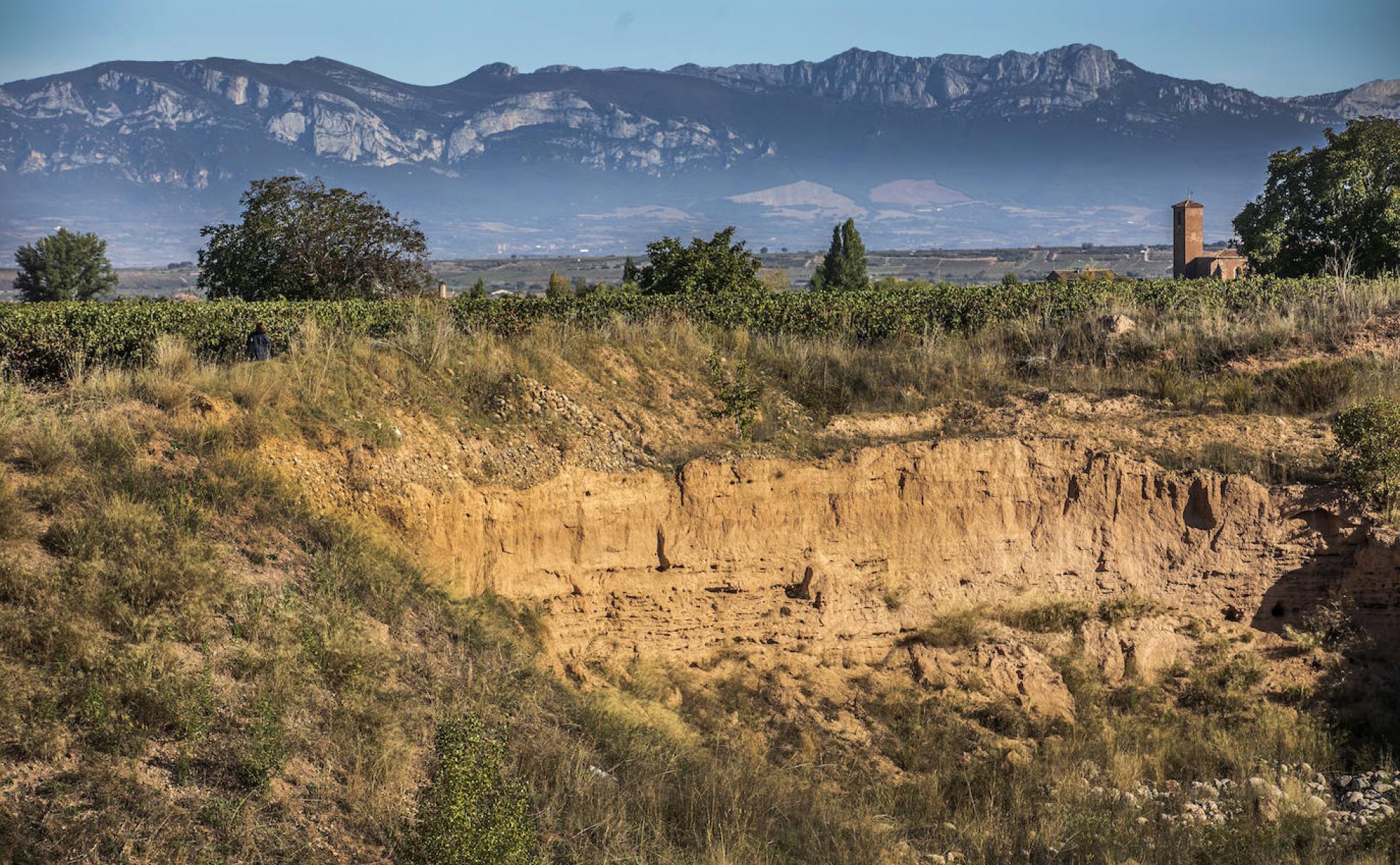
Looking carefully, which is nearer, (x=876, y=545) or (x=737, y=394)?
(x=876, y=545)

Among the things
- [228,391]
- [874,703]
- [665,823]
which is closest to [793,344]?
[874,703]

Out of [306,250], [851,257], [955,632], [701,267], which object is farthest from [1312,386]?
[851,257]

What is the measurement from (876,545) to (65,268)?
7498cm

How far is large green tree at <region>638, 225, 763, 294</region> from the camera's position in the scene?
91.1 ft

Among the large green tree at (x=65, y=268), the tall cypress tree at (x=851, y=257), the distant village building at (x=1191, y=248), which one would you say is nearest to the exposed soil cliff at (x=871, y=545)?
the tall cypress tree at (x=851, y=257)

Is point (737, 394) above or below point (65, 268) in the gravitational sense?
below

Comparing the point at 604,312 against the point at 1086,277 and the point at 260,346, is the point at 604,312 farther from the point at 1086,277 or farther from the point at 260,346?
the point at 1086,277

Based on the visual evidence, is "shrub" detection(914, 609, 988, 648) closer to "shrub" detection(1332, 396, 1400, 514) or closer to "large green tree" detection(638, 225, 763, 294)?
"shrub" detection(1332, 396, 1400, 514)

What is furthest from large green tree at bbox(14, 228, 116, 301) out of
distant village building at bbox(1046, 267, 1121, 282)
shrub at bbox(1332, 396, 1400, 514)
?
shrub at bbox(1332, 396, 1400, 514)

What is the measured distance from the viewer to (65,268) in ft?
254

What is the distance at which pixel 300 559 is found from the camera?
11.9 metres

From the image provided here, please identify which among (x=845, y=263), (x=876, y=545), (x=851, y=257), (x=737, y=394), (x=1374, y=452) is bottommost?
(x=876, y=545)

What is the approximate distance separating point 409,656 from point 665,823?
9.47 ft

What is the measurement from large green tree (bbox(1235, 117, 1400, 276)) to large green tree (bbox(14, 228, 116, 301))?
207 feet
